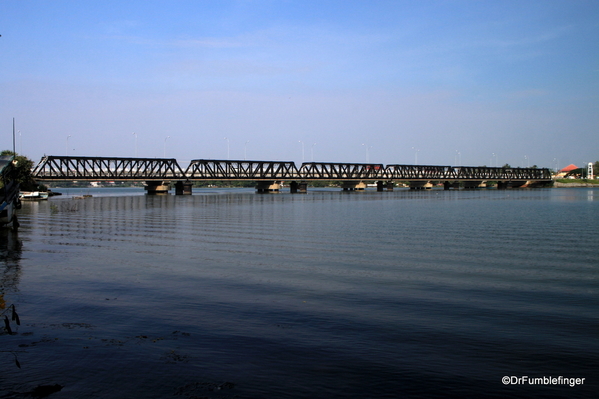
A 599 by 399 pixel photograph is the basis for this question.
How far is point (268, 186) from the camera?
7544 inches

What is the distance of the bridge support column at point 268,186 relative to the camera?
186038mm

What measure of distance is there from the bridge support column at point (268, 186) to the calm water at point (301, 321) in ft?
505

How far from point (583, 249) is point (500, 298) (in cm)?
1577

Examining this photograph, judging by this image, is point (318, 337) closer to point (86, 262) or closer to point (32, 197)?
point (86, 262)

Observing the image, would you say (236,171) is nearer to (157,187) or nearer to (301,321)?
(157,187)

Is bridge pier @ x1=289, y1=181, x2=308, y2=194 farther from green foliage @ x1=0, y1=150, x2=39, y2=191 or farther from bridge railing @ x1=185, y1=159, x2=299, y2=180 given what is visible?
green foliage @ x1=0, y1=150, x2=39, y2=191

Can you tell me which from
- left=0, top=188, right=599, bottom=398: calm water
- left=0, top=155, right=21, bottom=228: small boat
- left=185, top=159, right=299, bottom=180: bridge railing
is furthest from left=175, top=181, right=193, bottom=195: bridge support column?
left=0, top=188, right=599, bottom=398: calm water

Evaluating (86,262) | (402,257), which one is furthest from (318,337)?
(86,262)

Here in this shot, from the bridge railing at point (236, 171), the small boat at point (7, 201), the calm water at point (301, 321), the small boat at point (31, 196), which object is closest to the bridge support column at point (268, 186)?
the bridge railing at point (236, 171)

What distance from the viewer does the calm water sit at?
11.1m

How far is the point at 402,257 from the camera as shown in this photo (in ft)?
92.2

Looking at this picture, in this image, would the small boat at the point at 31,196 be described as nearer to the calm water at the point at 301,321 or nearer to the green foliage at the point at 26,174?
the green foliage at the point at 26,174

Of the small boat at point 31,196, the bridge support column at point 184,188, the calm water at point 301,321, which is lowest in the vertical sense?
the calm water at point 301,321

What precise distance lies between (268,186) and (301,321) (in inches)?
6959
